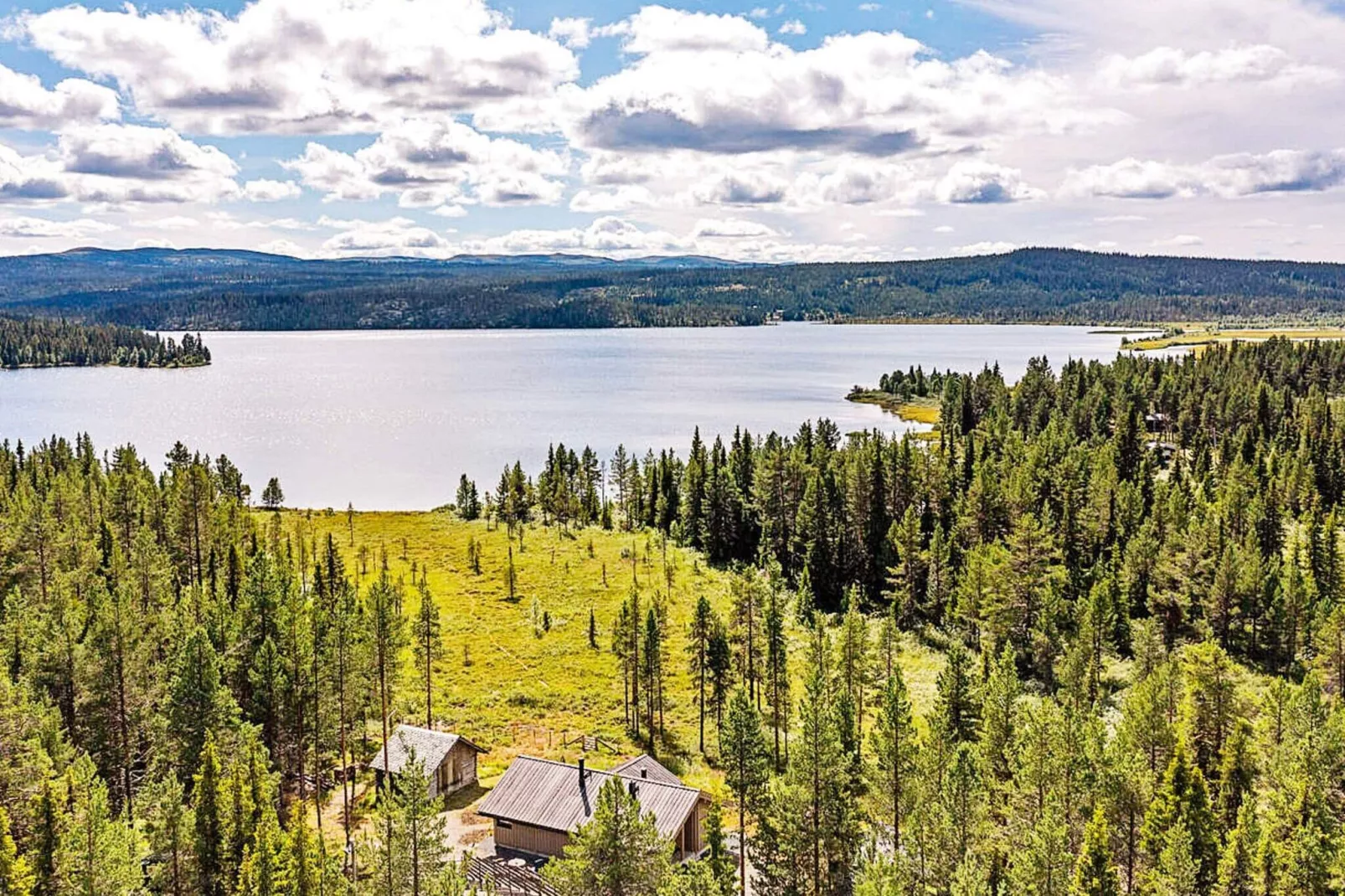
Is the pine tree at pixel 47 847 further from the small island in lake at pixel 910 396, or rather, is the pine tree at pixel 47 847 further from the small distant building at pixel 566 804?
the small island in lake at pixel 910 396

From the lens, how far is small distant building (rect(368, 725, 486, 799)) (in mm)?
44500

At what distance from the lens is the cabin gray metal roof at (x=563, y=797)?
3684 centimetres

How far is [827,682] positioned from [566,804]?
45.0 feet

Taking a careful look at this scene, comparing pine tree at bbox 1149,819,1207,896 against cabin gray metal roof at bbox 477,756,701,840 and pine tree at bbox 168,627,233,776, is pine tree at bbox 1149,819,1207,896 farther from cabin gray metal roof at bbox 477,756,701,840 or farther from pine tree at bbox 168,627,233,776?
pine tree at bbox 168,627,233,776

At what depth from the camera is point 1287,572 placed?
6669 centimetres

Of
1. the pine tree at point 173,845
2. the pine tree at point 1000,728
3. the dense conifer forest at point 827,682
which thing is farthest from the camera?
the pine tree at point 1000,728

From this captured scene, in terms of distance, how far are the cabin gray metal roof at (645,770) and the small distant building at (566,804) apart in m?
0.03

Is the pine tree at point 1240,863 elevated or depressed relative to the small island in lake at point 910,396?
depressed

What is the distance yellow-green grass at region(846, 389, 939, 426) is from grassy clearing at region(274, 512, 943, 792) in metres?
83.6

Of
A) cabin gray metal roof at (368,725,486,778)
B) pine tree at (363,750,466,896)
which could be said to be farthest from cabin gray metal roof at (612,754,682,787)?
pine tree at (363,750,466,896)

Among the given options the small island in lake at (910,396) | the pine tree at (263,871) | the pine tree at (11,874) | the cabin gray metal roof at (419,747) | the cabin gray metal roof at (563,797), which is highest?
the small island in lake at (910,396)

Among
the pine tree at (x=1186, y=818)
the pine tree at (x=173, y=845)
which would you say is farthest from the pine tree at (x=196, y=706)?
the pine tree at (x=1186, y=818)

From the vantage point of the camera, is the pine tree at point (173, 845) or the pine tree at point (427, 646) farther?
the pine tree at point (427, 646)

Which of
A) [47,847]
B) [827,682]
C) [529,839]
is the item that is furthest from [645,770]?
[47,847]
